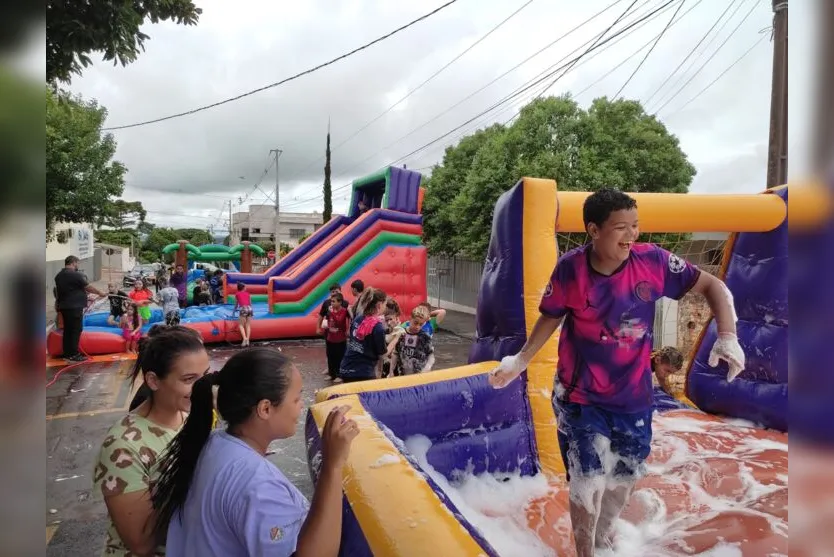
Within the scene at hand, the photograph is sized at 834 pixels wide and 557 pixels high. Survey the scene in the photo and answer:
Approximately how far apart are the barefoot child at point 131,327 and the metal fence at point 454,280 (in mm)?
8495

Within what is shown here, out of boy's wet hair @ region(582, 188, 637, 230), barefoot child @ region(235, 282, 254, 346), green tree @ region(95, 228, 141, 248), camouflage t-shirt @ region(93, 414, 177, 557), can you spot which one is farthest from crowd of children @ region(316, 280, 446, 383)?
green tree @ region(95, 228, 141, 248)

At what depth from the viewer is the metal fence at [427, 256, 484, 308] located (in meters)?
15.5

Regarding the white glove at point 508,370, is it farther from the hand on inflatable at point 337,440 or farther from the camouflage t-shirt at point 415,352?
the camouflage t-shirt at point 415,352

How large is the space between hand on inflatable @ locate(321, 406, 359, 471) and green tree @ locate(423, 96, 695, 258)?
429 inches

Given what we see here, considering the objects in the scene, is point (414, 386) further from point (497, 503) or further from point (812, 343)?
point (812, 343)

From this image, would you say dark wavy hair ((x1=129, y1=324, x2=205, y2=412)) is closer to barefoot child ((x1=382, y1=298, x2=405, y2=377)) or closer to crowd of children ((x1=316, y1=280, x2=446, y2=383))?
crowd of children ((x1=316, y1=280, x2=446, y2=383))

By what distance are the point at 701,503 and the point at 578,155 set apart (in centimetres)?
995

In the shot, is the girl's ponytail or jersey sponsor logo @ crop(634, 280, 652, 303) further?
jersey sponsor logo @ crop(634, 280, 652, 303)

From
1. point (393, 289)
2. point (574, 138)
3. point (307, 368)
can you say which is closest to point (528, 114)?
point (574, 138)

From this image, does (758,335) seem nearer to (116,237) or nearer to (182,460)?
(182,460)

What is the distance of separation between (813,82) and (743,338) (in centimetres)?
477

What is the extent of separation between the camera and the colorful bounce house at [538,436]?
1868mm

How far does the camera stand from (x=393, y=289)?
35.0 feet

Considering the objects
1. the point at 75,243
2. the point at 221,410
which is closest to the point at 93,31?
the point at 221,410
